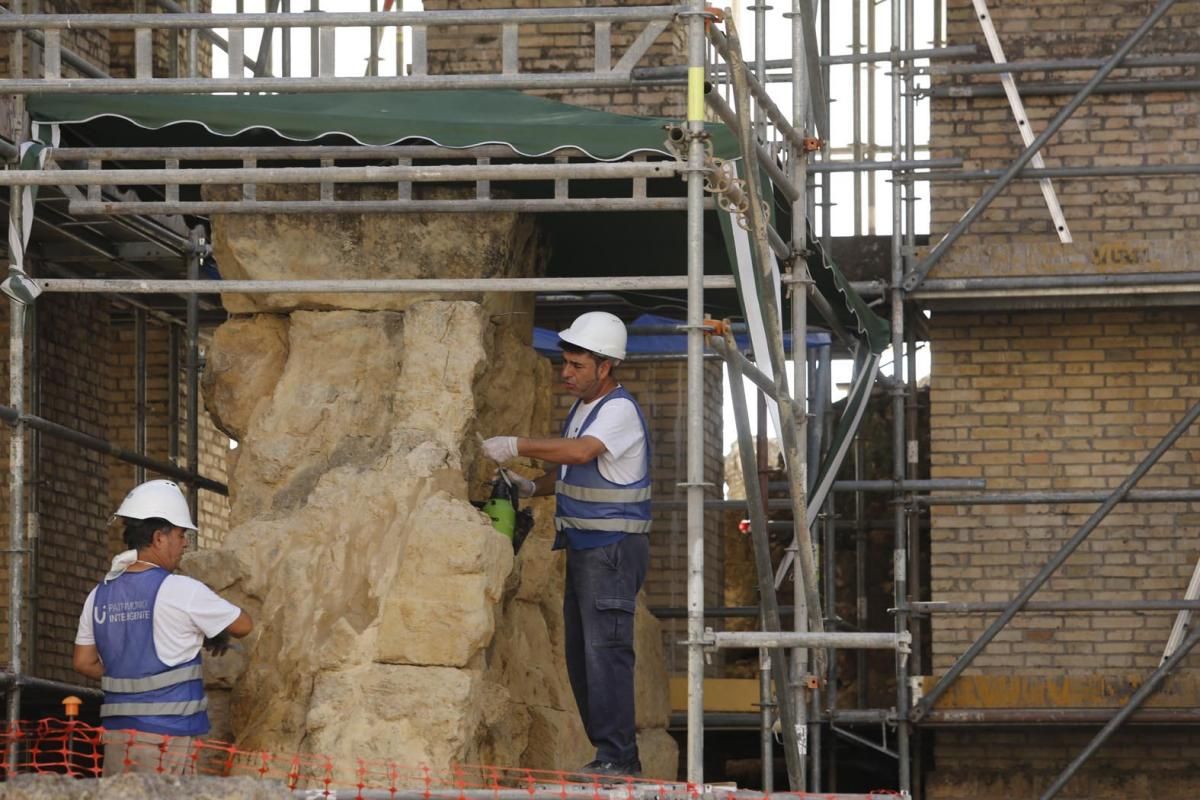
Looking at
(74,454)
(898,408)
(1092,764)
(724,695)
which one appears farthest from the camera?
(74,454)

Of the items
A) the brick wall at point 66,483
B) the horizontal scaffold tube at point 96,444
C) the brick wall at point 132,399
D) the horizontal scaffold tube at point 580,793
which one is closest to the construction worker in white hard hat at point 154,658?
the horizontal scaffold tube at point 580,793

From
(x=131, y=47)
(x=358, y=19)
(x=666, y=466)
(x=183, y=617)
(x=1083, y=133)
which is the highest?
(x=131, y=47)

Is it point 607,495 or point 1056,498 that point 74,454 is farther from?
point 1056,498

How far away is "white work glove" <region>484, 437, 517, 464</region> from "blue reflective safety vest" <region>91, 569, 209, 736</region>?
141cm

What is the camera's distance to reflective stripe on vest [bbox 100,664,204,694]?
773 centimetres

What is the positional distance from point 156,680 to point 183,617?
238 mm

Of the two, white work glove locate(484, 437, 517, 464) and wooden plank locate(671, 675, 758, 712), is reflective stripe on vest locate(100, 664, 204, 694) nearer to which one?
white work glove locate(484, 437, 517, 464)

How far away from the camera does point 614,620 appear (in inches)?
334

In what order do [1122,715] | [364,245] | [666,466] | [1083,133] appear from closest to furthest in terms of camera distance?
1. [364,245]
2. [1122,715]
3. [1083,133]
4. [666,466]

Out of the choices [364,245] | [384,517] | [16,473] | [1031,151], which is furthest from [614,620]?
Answer: [1031,151]

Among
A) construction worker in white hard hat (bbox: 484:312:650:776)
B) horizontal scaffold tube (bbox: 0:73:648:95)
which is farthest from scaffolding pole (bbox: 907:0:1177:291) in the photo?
horizontal scaffold tube (bbox: 0:73:648:95)

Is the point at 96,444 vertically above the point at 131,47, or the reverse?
the point at 131,47

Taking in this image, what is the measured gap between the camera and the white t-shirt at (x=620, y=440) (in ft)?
28.0

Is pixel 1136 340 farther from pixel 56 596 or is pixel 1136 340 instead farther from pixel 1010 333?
pixel 56 596
